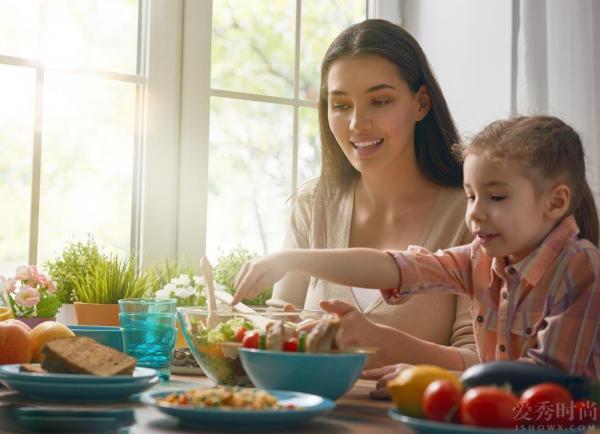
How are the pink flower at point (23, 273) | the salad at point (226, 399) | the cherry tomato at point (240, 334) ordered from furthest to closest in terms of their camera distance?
the pink flower at point (23, 273)
the cherry tomato at point (240, 334)
the salad at point (226, 399)

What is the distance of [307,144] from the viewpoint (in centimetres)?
284

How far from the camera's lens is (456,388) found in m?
0.88

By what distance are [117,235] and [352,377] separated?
5.22ft

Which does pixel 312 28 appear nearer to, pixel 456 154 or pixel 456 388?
pixel 456 154

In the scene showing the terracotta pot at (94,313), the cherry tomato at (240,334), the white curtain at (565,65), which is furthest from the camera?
the white curtain at (565,65)

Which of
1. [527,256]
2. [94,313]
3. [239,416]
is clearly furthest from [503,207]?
[94,313]

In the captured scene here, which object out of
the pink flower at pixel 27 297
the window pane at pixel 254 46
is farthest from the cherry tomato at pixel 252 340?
the window pane at pixel 254 46

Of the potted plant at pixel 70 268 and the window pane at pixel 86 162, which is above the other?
the window pane at pixel 86 162

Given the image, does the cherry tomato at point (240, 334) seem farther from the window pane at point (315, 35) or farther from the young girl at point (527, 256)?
the window pane at point (315, 35)

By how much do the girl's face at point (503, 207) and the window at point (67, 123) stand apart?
1.40 meters

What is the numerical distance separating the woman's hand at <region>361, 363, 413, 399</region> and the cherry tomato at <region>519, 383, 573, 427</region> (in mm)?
340

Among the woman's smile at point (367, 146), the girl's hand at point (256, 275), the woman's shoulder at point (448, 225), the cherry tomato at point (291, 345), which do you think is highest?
the woman's smile at point (367, 146)

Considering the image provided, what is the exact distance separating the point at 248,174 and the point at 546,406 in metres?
1.95

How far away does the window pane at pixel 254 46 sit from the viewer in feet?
8.76
